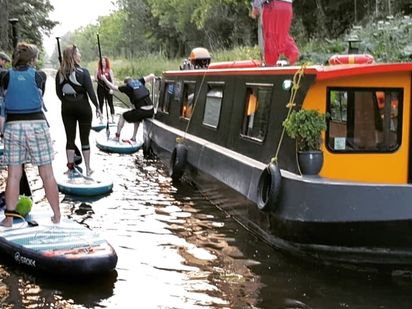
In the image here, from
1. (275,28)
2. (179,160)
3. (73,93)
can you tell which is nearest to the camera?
(275,28)

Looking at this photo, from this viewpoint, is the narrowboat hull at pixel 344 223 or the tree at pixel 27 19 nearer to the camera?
the narrowboat hull at pixel 344 223

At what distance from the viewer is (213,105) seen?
891cm

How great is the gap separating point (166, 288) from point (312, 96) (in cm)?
217

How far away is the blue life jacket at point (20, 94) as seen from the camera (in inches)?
233

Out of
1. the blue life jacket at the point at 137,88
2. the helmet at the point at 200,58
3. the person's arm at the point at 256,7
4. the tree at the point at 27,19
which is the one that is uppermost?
the tree at the point at 27,19

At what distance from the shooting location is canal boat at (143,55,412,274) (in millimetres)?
5492

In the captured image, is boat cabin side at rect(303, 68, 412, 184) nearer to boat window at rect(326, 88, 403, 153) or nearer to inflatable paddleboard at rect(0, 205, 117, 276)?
boat window at rect(326, 88, 403, 153)

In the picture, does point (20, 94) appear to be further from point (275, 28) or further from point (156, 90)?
point (156, 90)

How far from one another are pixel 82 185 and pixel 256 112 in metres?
2.68

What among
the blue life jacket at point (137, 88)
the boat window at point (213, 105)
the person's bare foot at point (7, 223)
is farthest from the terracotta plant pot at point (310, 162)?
the blue life jacket at point (137, 88)

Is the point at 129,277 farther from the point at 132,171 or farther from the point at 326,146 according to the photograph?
the point at 132,171

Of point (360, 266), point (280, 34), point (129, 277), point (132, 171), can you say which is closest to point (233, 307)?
point (129, 277)

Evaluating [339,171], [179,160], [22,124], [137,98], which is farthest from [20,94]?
[137,98]

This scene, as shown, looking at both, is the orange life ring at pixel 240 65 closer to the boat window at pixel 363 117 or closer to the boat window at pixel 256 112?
the boat window at pixel 256 112
